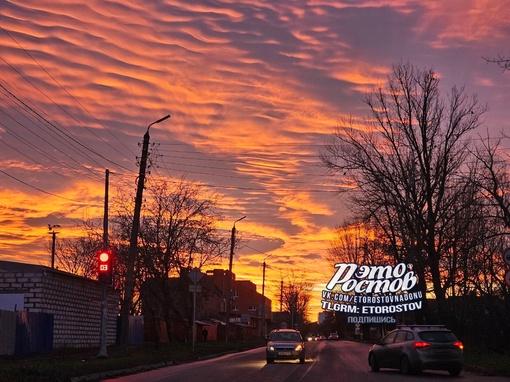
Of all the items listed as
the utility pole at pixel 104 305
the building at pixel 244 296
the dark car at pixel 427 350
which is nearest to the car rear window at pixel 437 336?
the dark car at pixel 427 350

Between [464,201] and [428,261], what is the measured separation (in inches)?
178

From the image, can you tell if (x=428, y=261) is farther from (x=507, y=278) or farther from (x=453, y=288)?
(x=507, y=278)

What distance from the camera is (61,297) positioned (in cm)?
3838

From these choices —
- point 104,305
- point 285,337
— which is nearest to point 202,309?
point 285,337

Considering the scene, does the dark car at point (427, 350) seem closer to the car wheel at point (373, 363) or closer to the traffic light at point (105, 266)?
the car wheel at point (373, 363)

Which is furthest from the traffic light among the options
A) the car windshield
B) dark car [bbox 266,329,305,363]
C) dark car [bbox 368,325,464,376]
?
dark car [bbox 368,325,464,376]

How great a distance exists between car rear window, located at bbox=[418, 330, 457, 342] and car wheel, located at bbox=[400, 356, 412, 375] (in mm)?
956

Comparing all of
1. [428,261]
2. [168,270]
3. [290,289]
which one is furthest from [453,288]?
[290,289]

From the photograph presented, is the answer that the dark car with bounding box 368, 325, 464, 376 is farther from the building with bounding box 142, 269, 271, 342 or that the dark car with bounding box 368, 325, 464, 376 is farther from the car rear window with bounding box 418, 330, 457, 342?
the building with bounding box 142, 269, 271, 342

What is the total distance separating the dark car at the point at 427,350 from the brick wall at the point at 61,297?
61.9 feet

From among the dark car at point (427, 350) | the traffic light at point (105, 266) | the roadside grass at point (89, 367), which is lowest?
the roadside grass at point (89, 367)

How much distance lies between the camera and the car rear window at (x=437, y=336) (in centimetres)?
A: 2331

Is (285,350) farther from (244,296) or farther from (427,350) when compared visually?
(244,296)

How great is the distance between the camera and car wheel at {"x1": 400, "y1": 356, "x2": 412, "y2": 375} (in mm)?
23608
